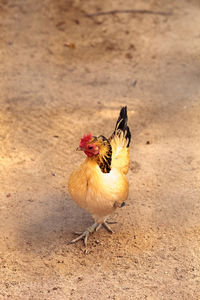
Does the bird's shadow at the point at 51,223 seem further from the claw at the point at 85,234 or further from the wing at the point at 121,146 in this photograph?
the wing at the point at 121,146

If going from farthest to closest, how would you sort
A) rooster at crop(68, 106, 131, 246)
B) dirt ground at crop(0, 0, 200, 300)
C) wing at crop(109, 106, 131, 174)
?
wing at crop(109, 106, 131, 174) → dirt ground at crop(0, 0, 200, 300) → rooster at crop(68, 106, 131, 246)

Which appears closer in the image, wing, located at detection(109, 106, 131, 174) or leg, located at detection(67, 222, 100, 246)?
leg, located at detection(67, 222, 100, 246)

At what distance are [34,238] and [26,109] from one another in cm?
284

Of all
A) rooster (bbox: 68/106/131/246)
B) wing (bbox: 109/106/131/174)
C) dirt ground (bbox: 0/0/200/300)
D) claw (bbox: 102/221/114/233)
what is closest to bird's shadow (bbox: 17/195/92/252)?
dirt ground (bbox: 0/0/200/300)

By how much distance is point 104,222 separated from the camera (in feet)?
18.0

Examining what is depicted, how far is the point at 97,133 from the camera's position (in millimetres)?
7016

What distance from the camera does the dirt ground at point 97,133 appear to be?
484 cm

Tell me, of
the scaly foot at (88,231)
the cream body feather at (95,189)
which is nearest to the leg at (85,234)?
the scaly foot at (88,231)

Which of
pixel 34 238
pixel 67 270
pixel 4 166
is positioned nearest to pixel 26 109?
pixel 4 166

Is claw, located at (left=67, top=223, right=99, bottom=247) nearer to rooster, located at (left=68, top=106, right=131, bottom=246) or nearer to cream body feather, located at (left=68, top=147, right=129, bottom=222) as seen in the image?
rooster, located at (left=68, top=106, right=131, bottom=246)

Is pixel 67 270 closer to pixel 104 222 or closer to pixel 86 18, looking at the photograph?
pixel 104 222

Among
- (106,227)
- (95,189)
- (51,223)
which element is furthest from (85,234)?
(95,189)

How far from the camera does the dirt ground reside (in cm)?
484

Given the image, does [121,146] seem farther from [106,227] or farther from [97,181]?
[106,227]
